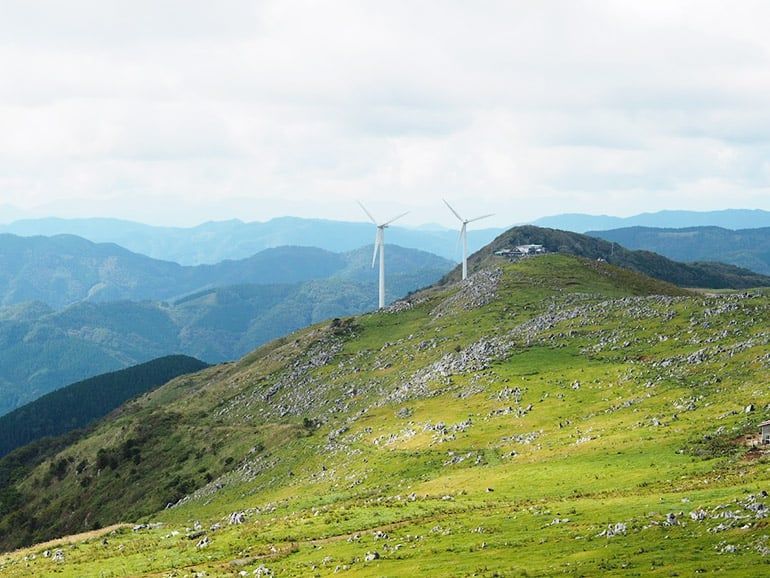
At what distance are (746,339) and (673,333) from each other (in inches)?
549

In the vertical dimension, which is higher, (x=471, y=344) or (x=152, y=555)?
(x=471, y=344)

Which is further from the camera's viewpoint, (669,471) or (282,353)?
(282,353)

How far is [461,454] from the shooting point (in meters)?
94.1

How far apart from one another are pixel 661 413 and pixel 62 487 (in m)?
118

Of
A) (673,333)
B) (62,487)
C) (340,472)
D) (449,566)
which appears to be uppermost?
(673,333)

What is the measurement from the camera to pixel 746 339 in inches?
4055

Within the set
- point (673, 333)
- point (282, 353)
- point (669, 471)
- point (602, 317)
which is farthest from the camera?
point (282, 353)

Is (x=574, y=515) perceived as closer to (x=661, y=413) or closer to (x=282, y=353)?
(x=661, y=413)

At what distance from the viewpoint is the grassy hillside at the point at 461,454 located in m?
54.4

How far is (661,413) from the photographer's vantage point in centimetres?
8944

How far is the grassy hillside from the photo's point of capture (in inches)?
2140

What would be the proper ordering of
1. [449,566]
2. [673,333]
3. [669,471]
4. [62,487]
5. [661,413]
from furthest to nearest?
1. [62,487]
2. [673,333]
3. [661,413]
4. [669,471]
5. [449,566]

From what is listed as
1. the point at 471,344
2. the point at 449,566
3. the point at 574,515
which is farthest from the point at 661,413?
the point at 471,344

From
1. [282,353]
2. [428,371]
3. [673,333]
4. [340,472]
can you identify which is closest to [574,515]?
[340,472]
